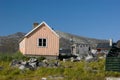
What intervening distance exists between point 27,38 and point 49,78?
68.2 feet

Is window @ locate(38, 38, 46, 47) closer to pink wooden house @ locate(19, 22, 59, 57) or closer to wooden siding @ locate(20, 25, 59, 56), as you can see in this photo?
pink wooden house @ locate(19, 22, 59, 57)

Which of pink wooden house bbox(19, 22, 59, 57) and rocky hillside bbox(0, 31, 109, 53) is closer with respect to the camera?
pink wooden house bbox(19, 22, 59, 57)

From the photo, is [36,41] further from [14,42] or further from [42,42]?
[14,42]

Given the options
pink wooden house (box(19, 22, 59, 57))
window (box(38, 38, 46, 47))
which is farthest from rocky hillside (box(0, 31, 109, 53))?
window (box(38, 38, 46, 47))

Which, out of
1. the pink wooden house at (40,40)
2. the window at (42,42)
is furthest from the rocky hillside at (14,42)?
the window at (42,42)

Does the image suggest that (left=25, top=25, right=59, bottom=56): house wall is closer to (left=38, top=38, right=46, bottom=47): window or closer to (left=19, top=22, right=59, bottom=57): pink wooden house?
(left=19, top=22, right=59, bottom=57): pink wooden house

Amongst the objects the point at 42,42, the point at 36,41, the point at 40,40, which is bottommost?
the point at 42,42

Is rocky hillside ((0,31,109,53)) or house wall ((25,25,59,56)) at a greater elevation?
rocky hillside ((0,31,109,53))

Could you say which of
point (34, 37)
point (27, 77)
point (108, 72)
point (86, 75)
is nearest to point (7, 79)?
point (27, 77)

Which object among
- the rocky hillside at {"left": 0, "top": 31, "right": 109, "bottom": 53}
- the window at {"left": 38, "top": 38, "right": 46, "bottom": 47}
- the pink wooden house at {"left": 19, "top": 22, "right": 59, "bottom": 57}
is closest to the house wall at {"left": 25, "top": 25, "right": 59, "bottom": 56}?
the pink wooden house at {"left": 19, "top": 22, "right": 59, "bottom": 57}

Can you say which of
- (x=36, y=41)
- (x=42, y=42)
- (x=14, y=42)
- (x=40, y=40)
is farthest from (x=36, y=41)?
(x=14, y=42)

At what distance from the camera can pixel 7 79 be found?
1870 centimetres

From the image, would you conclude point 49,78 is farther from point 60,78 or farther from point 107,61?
point 107,61

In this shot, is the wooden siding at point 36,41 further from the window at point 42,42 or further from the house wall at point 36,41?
the window at point 42,42
